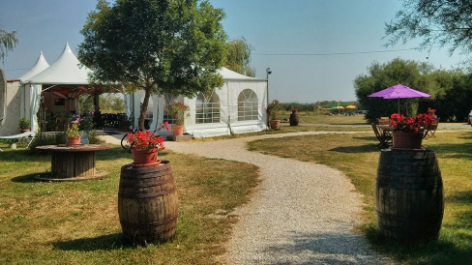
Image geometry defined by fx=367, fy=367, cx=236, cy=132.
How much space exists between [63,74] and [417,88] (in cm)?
2260

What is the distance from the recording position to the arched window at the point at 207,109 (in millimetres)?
16406

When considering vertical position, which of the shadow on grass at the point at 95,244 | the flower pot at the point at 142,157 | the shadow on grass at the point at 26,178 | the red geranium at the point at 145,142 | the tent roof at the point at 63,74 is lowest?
the shadow on grass at the point at 95,244

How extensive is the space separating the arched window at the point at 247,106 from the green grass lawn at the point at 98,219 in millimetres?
9924

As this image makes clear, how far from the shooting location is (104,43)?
10.8 metres

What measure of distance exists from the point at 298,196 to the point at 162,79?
19.7ft

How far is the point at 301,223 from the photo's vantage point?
4562 millimetres

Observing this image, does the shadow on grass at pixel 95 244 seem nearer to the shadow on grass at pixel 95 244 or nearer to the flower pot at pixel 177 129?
the shadow on grass at pixel 95 244

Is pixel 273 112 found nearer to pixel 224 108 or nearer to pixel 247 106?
pixel 247 106

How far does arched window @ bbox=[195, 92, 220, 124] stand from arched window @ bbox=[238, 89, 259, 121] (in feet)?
5.28

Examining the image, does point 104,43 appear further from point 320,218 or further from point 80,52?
point 320,218

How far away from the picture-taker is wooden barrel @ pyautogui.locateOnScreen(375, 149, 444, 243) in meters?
3.49

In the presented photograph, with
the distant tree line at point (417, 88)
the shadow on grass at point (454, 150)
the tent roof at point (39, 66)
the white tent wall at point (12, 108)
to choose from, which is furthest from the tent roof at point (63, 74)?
the distant tree line at point (417, 88)

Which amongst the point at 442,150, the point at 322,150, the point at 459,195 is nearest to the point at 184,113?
the point at 322,150

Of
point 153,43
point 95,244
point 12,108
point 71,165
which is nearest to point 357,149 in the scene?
point 153,43
